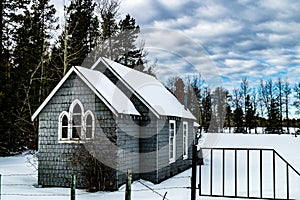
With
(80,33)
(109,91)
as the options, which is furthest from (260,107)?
(109,91)

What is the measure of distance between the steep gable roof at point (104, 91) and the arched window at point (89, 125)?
2.37 feet

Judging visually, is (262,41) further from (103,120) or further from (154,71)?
(103,120)

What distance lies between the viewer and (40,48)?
902 inches

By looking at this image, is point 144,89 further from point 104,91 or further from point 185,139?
point 185,139

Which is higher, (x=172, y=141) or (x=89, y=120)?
(x=89, y=120)

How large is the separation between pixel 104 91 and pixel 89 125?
1208 mm

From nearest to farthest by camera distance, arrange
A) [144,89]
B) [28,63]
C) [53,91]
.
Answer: [53,91] → [144,89] → [28,63]

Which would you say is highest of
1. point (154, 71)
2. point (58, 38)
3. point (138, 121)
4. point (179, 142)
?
point (58, 38)

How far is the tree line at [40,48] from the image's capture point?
68.1ft

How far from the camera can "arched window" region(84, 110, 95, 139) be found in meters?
11.2

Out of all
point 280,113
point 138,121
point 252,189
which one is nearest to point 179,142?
point 138,121

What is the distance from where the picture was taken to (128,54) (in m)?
27.1

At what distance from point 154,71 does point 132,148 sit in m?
14.6

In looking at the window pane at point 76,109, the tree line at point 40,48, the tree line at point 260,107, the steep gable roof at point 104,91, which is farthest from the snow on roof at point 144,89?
the tree line at point 260,107
